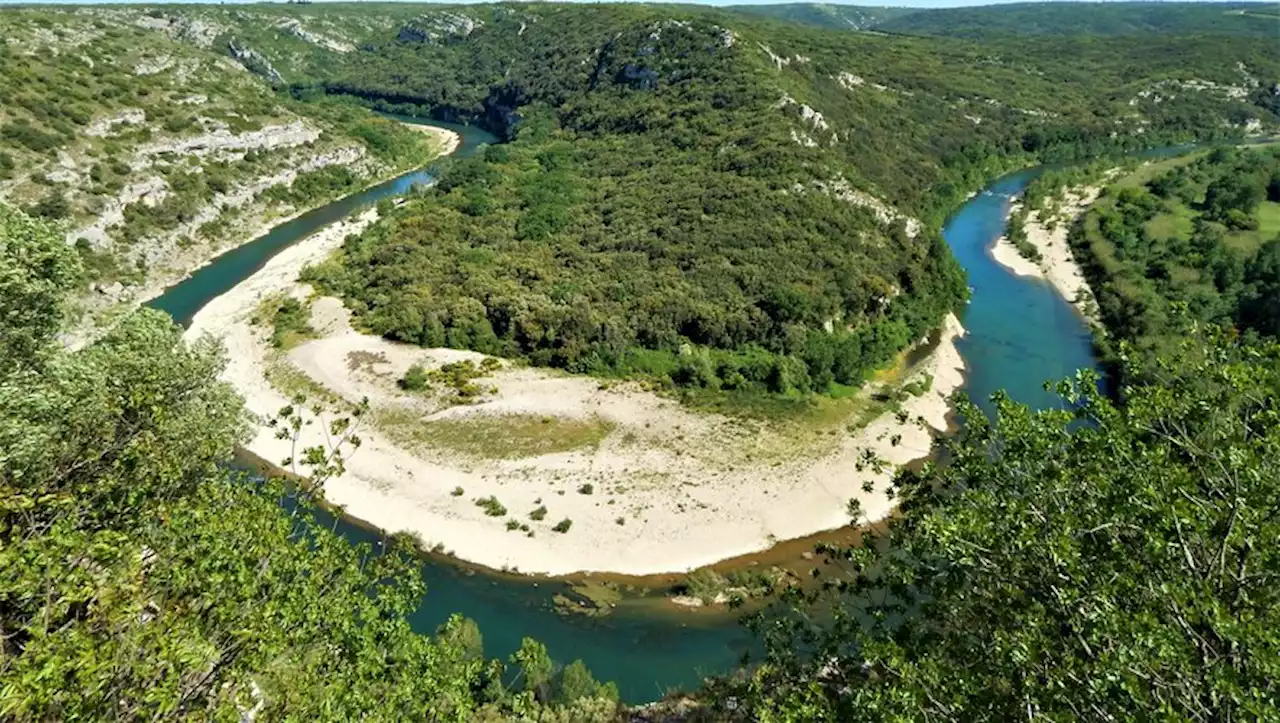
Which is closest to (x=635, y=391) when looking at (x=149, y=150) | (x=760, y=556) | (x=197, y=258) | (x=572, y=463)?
(x=572, y=463)

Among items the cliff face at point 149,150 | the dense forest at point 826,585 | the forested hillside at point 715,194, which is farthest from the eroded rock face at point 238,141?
the dense forest at point 826,585

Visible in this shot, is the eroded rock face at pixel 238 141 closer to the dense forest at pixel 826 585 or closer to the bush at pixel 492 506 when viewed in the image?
the bush at pixel 492 506

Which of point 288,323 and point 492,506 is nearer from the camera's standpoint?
point 492,506

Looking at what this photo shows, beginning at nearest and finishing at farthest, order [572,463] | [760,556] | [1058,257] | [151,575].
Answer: [151,575]
[760,556]
[572,463]
[1058,257]

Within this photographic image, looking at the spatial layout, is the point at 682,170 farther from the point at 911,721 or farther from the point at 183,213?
the point at 911,721

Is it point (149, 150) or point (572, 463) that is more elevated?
point (149, 150)

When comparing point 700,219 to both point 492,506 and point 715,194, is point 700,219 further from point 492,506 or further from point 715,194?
point 492,506
